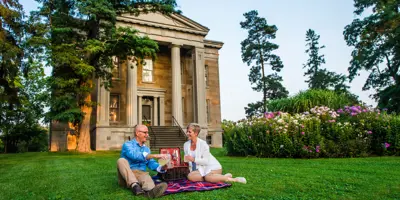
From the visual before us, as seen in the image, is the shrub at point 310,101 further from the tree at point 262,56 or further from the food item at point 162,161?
the tree at point 262,56

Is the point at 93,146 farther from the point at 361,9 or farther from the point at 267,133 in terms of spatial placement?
the point at 361,9

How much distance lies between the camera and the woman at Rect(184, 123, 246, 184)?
620cm

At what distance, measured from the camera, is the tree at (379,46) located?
85.4 ft

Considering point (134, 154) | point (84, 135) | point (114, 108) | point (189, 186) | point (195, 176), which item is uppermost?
point (114, 108)

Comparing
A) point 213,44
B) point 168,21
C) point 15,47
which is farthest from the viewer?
point 213,44

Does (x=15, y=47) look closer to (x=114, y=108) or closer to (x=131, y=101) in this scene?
(x=131, y=101)

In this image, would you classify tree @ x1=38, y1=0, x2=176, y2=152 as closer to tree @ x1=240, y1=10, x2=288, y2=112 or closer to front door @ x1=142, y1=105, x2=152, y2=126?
front door @ x1=142, y1=105, x2=152, y2=126

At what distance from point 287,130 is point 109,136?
46.0 feet

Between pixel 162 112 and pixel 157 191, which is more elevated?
pixel 162 112

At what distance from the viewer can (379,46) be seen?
1120 inches

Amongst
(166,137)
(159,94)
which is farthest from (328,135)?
(159,94)

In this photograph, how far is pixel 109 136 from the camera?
22.5 m

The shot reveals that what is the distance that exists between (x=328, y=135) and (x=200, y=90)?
50.4 feet


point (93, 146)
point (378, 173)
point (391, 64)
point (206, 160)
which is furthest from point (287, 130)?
point (391, 64)
